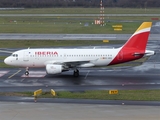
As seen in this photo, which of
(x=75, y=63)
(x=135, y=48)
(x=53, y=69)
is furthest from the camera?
(x=135, y=48)

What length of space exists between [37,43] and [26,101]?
147 feet

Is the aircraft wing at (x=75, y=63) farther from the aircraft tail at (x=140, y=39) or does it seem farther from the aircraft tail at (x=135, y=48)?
the aircraft tail at (x=140, y=39)

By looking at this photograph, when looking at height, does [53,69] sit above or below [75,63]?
below

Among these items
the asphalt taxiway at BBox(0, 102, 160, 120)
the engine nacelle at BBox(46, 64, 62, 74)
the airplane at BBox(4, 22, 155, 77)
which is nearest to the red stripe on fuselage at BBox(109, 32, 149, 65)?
the airplane at BBox(4, 22, 155, 77)

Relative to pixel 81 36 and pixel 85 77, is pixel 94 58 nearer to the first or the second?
pixel 85 77

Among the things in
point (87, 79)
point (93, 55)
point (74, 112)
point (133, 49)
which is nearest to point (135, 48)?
point (133, 49)

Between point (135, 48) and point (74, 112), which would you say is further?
point (135, 48)

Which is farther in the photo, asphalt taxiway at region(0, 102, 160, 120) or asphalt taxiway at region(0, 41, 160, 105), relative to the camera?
asphalt taxiway at region(0, 41, 160, 105)

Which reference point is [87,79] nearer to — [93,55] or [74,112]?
[93,55]

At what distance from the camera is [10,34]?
308 ft

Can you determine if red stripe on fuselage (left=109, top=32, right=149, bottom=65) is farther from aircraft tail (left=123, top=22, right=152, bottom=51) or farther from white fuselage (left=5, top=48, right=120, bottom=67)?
white fuselage (left=5, top=48, right=120, bottom=67)

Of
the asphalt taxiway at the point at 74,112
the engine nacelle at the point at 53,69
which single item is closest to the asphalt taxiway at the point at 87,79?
the engine nacelle at the point at 53,69

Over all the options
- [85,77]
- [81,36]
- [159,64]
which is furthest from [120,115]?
[81,36]
